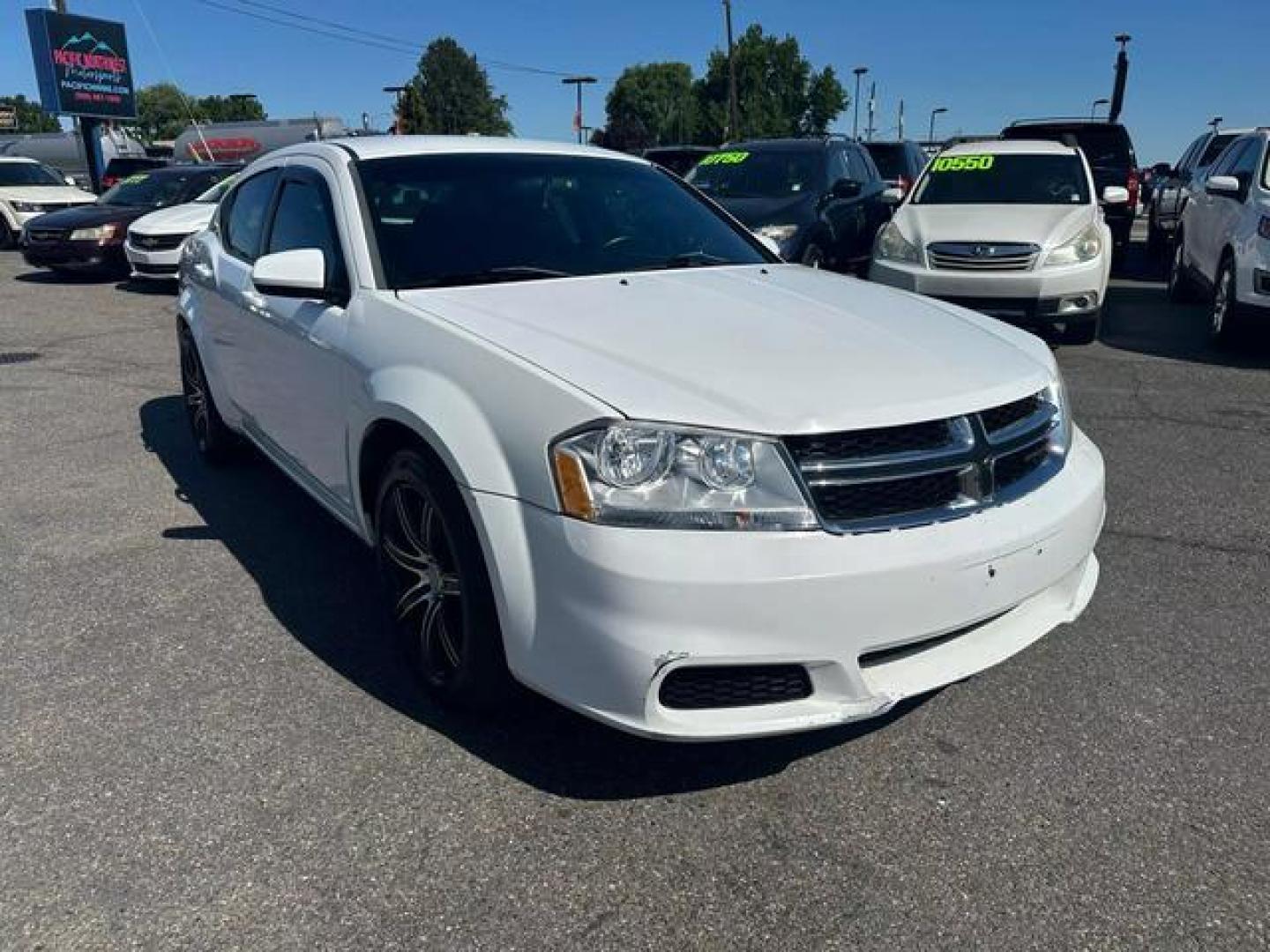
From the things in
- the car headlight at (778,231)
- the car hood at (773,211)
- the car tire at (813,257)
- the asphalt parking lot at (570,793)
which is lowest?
the asphalt parking lot at (570,793)

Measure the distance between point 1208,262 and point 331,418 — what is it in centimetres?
841

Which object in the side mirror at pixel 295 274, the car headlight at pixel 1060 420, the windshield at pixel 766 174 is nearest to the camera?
the car headlight at pixel 1060 420

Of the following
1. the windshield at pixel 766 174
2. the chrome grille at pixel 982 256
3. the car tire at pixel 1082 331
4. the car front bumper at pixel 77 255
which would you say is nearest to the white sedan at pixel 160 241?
the car front bumper at pixel 77 255

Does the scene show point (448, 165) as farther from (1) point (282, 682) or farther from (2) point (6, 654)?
(2) point (6, 654)

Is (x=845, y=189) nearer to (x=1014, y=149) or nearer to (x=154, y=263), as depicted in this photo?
(x=1014, y=149)

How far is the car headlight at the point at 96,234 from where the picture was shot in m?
13.4

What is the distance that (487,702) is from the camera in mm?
2699

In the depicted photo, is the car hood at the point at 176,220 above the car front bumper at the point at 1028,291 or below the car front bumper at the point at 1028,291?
above

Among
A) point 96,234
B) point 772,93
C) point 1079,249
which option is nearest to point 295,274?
point 1079,249

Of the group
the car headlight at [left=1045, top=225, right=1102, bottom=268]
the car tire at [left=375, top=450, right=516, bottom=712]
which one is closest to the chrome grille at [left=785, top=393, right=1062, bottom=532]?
the car tire at [left=375, top=450, right=516, bottom=712]

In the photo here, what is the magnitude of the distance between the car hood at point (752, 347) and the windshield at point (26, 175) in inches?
757

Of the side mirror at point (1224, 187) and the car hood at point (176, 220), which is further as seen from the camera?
the car hood at point (176, 220)

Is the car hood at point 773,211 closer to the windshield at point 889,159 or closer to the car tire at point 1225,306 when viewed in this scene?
the car tire at point 1225,306

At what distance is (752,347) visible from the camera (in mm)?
2660
